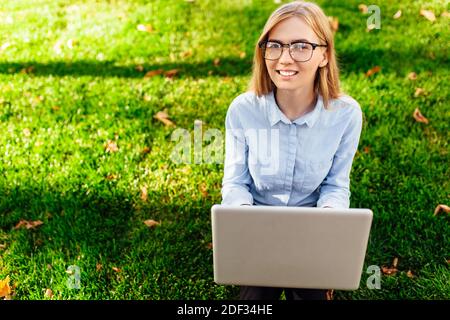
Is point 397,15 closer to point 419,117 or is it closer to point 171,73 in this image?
point 419,117

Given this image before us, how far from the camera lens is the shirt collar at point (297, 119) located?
2253 millimetres

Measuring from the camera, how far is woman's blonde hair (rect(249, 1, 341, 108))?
2.05 m

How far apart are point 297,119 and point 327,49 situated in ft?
1.06

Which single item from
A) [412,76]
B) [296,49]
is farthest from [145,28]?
[296,49]

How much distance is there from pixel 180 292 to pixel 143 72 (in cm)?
256

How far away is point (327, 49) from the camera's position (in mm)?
2158

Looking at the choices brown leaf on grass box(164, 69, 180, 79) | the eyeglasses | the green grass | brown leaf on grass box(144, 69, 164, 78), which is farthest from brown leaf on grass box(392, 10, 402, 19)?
the eyeglasses

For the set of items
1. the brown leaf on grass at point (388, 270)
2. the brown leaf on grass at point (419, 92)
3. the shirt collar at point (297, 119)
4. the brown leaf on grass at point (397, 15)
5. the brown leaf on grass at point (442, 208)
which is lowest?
the brown leaf on grass at point (388, 270)

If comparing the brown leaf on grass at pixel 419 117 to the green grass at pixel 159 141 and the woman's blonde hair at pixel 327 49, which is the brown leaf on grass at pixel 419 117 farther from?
the woman's blonde hair at pixel 327 49

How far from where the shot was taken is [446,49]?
190 inches

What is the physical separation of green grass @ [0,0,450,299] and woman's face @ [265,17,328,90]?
136 centimetres

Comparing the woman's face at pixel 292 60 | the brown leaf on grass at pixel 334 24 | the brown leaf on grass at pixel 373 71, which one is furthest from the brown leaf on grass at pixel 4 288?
the brown leaf on grass at pixel 334 24
